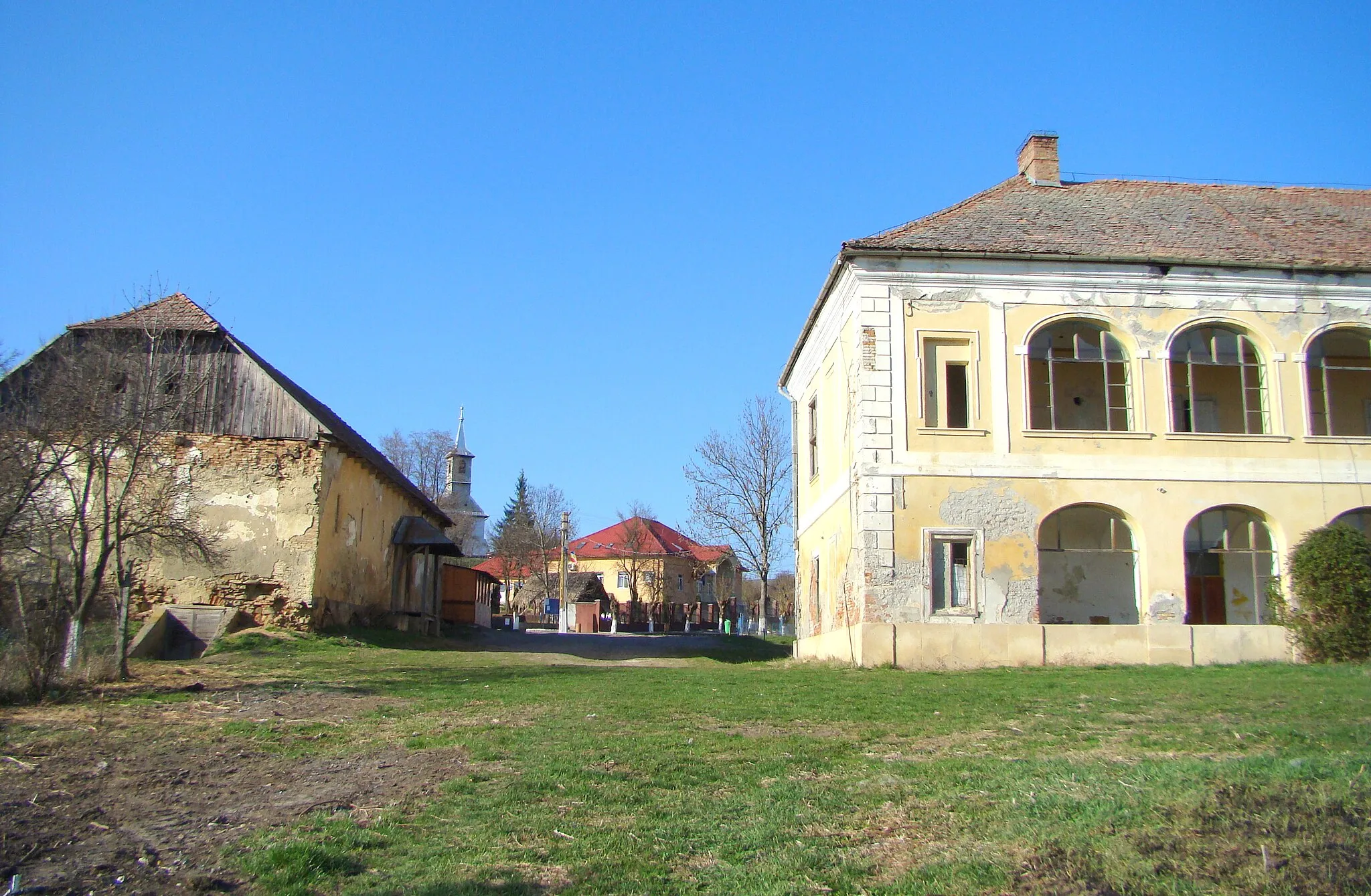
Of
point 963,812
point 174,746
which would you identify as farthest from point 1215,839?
point 174,746

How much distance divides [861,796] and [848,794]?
4.7 inches

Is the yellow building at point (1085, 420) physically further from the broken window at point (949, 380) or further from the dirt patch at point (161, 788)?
the dirt patch at point (161, 788)

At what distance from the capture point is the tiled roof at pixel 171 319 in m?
20.2

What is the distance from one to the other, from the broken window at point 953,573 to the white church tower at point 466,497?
66.8 meters

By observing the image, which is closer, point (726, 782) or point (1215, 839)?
point (1215, 839)

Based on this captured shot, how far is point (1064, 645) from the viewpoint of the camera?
17.8 metres

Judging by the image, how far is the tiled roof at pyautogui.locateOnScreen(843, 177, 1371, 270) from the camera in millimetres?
19375

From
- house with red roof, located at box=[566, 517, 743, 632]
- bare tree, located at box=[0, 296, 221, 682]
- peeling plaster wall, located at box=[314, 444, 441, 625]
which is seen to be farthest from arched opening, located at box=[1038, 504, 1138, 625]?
house with red roof, located at box=[566, 517, 743, 632]

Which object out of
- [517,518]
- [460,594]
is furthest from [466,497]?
[460,594]

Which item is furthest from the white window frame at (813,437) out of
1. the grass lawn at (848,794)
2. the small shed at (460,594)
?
the small shed at (460,594)

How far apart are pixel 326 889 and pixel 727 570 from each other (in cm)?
6725

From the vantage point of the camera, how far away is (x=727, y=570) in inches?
2835

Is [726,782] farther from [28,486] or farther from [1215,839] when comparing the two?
[28,486]

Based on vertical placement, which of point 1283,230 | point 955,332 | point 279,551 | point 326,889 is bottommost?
point 326,889
